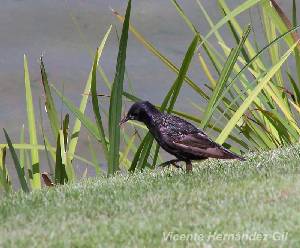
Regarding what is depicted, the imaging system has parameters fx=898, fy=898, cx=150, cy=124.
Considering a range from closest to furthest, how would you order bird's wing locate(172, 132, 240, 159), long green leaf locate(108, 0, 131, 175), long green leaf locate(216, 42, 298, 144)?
bird's wing locate(172, 132, 240, 159) < long green leaf locate(108, 0, 131, 175) < long green leaf locate(216, 42, 298, 144)

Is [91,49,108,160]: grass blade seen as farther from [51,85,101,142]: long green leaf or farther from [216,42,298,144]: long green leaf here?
[216,42,298,144]: long green leaf

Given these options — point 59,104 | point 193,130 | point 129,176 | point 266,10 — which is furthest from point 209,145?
point 59,104

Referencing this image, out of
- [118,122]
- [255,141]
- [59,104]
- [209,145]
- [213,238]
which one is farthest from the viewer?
[59,104]

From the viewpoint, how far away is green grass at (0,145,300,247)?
15.6 ft

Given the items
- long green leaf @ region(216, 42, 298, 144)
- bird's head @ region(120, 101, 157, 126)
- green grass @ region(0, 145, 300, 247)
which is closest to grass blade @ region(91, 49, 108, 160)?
bird's head @ region(120, 101, 157, 126)

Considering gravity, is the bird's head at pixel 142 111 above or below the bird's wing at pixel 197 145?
above

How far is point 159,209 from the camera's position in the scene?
5273 millimetres

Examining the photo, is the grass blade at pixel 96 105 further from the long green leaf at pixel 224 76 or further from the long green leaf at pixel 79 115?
the long green leaf at pixel 224 76

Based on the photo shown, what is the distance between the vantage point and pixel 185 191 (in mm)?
5688

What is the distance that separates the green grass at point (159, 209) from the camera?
15.6 ft

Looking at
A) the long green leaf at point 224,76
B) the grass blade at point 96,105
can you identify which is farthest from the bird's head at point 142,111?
the long green leaf at point 224,76

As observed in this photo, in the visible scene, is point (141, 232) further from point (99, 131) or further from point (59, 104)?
point (59, 104)

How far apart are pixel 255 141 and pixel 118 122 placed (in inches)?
72.8

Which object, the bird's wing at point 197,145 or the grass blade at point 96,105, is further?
the grass blade at point 96,105
